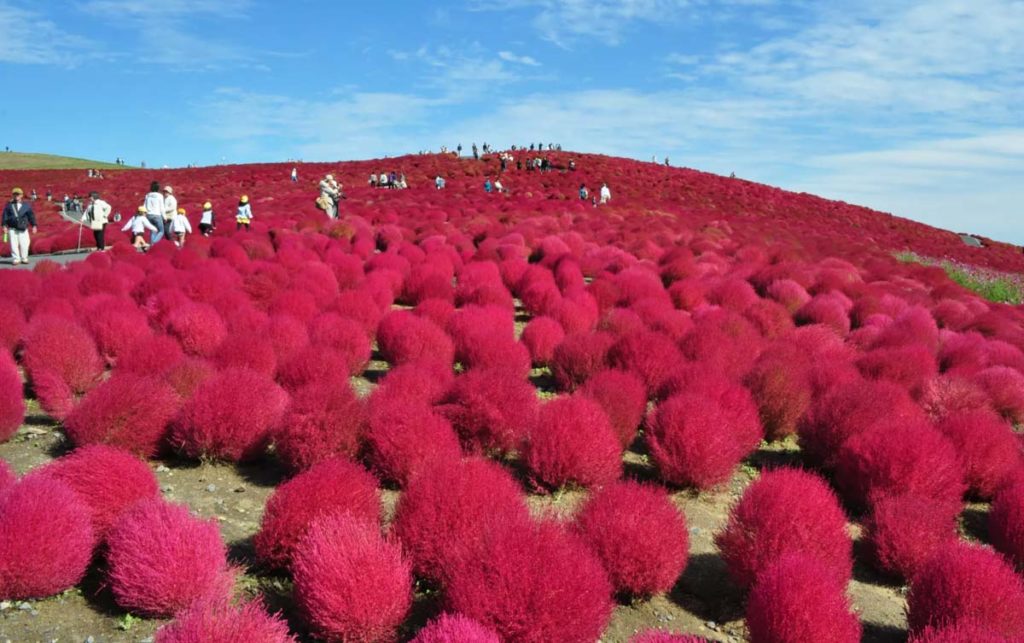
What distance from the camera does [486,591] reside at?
294 centimetres

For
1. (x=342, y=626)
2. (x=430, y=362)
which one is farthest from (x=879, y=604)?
(x=430, y=362)

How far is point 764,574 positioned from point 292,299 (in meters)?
6.10

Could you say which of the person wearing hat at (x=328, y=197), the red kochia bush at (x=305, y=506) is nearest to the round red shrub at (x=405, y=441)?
the red kochia bush at (x=305, y=506)

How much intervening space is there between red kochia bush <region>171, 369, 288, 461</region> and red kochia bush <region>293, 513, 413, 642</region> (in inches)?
74.2

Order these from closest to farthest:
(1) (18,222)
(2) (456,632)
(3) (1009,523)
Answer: (2) (456,632) → (3) (1009,523) → (1) (18,222)

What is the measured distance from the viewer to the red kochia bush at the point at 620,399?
5.43 metres

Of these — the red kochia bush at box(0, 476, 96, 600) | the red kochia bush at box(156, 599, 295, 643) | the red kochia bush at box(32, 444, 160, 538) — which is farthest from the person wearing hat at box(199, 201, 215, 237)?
the red kochia bush at box(156, 599, 295, 643)

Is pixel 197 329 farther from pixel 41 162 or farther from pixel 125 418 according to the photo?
pixel 41 162

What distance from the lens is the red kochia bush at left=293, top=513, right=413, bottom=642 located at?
3.04 m

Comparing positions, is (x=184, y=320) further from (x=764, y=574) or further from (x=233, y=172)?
(x=233, y=172)

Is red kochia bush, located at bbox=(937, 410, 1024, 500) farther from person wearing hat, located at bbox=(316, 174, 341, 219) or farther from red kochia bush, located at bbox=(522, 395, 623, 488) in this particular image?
person wearing hat, located at bbox=(316, 174, 341, 219)

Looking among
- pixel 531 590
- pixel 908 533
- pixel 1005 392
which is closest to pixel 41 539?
pixel 531 590

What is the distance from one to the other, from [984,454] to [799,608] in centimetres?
316

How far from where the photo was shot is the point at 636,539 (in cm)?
361
